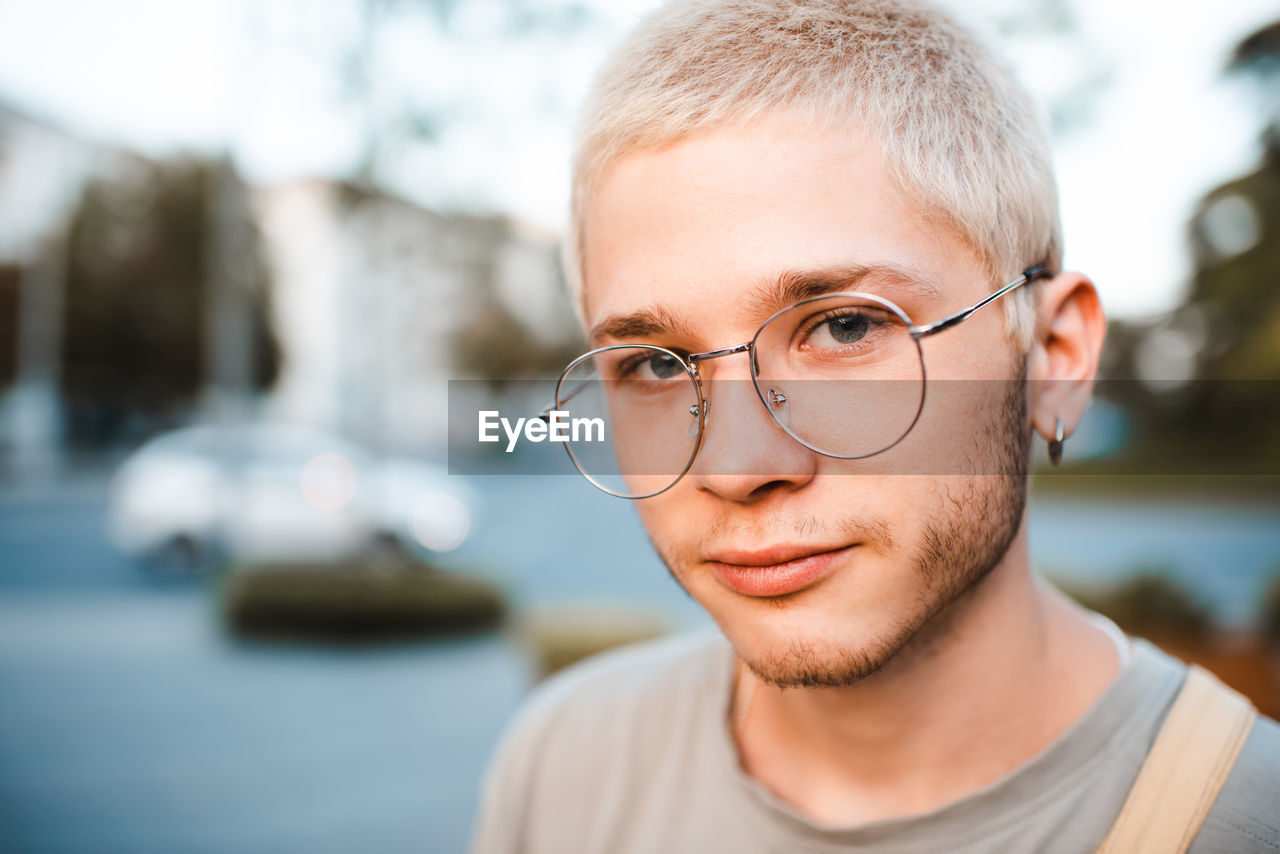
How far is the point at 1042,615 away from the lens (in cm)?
136

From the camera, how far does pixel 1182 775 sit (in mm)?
1129

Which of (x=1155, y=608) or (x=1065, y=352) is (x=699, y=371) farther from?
(x=1155, y=608)

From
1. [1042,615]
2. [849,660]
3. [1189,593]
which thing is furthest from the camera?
[1189,593]

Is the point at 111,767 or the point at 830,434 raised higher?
the point at 830,434

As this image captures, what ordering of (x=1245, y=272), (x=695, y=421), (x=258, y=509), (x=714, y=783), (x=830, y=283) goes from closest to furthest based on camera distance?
(x=830, y=283), (x=695, y=421), (x=714, y=783), (x=1245, y=272), (x=258, y=509)

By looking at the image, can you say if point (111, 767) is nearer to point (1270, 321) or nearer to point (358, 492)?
point (358, 492)

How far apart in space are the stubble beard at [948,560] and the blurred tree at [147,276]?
28.3 metres

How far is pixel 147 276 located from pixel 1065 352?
106ft

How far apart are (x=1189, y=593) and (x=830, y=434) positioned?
542 cm

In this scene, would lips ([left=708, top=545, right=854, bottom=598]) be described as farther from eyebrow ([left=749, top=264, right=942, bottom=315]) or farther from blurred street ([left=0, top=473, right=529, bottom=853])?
blurred street ([left=0, top=473, right=529, bottom=853])

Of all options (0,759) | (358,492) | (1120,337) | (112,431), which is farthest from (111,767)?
(112,431)

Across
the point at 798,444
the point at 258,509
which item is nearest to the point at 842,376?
the point at 798,444

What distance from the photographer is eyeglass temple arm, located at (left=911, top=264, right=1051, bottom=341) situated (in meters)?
1.12

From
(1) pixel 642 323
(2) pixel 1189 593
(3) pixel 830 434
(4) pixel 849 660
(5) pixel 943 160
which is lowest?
(2) pixel 1189 593
